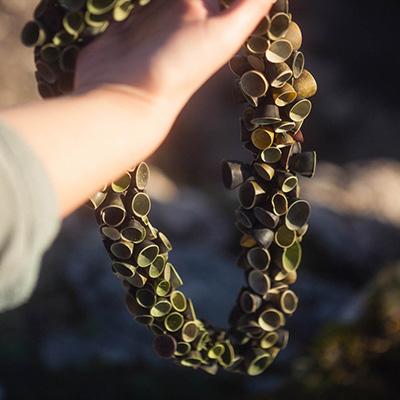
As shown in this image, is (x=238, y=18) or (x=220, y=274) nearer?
(x=238, y=18)

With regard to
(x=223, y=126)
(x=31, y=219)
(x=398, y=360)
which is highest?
(x=31, y=219)

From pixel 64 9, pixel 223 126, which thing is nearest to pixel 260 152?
pixel 64 9

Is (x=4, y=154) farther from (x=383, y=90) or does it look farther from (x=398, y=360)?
(x=383, y=90)

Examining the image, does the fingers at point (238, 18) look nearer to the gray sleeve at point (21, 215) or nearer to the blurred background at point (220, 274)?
the gray sleeve at point (21, 215)

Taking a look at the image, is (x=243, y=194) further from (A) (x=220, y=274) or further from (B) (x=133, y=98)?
(A) (x=220, y=274)

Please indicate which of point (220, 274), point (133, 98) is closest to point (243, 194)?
point (133, 98)

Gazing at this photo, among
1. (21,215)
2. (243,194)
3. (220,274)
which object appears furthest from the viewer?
(220,274)

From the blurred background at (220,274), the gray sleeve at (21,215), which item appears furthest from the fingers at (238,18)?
the blurred background at (220,274)

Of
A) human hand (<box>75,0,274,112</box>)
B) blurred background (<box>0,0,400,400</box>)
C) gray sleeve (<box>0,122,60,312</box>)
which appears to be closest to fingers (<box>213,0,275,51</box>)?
human hand (<box>75,0,274,112</box>)
